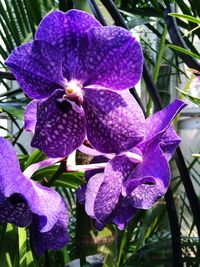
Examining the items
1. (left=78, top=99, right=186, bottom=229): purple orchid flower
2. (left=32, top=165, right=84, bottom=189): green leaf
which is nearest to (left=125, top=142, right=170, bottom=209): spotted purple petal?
(left=78, top=99, right=186, bottom=229): purple orchid flower

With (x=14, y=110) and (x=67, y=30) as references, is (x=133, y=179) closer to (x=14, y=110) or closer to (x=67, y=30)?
(x=67, y=30)

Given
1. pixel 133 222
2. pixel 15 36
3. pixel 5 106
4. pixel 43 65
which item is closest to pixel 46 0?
pixel 15 36

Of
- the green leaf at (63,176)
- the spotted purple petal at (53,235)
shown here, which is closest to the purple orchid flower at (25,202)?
the spotted purple petal at (53,235)

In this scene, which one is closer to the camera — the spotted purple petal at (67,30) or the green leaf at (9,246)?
the spotted purple petal at (67,30)

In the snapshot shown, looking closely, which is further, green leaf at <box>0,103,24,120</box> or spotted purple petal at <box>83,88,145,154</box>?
green leaf at <box>0,103,24,120</box>

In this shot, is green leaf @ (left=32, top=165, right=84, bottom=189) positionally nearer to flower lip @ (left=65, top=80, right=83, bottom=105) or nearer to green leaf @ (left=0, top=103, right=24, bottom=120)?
green leaf @ (left=0, top=103, right=24, bottom=120)

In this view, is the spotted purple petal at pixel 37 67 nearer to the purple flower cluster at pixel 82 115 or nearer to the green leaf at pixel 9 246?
the purple flower cluster at pixel 82 115

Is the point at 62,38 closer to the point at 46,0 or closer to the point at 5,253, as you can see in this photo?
the point at 5,253
